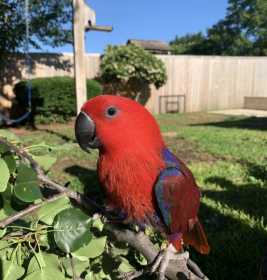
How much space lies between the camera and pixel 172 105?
13875 millimetres

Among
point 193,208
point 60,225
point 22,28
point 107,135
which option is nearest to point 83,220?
point 60,225

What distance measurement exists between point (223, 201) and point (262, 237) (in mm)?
869

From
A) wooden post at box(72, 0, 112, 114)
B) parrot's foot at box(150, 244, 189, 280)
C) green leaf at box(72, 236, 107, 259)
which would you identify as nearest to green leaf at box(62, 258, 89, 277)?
green leaf at box(72, 236, 107, 259)

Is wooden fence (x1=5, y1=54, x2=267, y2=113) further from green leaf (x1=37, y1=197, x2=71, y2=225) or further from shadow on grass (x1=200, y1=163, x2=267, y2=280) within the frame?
green leaf (x1=37, y1=197, x2=71, y2=225)

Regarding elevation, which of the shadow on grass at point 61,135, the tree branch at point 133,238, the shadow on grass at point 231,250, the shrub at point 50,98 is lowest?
the shadow on grass at point 61,135

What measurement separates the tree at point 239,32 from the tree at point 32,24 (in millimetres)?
24806

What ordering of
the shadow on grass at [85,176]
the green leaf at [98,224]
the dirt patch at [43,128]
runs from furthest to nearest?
the dirt patch at [43,128], the shadow on grass at [85,176], the green leaf at [98,224]

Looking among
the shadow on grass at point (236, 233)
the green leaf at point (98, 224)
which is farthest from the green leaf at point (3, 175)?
the shadow on grass at point (236, 233)

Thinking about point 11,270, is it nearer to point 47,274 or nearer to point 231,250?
point 47,274

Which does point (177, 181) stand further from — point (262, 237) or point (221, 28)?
point (221, 28)

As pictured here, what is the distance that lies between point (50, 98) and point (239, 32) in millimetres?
30054

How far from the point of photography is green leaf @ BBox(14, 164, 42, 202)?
2.44 feet

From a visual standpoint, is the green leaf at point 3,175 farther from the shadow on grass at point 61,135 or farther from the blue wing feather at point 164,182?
the shadow on grass at point 61,135

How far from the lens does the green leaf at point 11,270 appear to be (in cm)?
71
